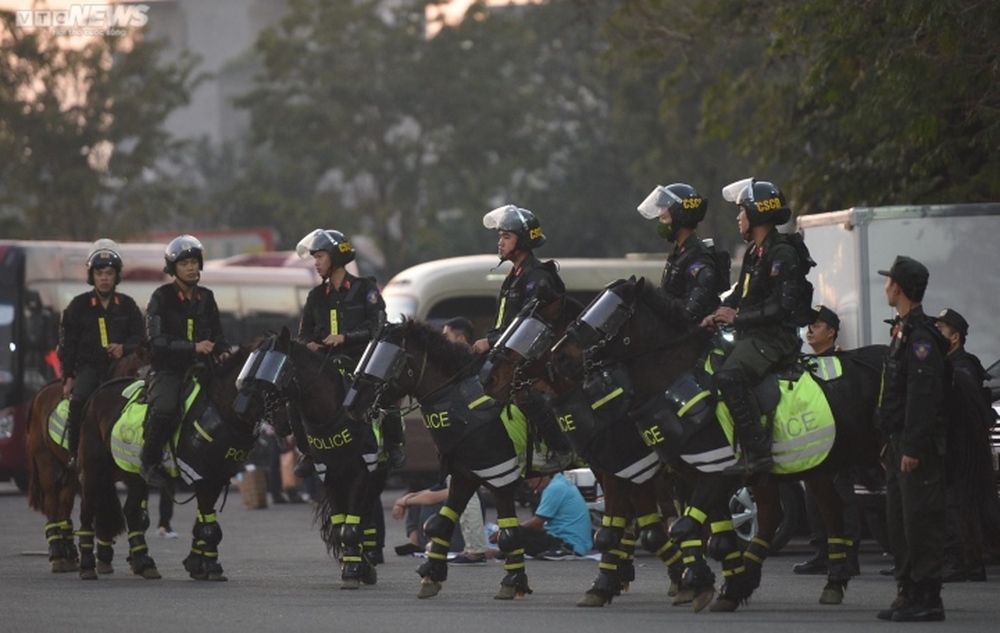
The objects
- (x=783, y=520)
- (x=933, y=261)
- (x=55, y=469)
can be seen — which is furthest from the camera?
(x=933, y=261)

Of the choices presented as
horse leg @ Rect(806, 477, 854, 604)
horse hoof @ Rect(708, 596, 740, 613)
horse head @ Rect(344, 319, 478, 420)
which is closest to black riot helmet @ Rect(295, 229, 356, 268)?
horse head @ Rect(344, 319, 478, 420)

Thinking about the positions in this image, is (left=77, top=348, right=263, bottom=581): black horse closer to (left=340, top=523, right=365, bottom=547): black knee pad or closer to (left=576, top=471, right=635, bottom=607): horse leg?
(left=340, top=523, right=365, bottom=547): black knee pad

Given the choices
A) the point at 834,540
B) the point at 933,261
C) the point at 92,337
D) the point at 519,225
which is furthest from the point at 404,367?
the point at 933,261

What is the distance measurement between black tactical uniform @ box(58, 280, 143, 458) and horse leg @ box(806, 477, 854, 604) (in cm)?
606

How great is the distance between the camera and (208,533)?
16266 mm

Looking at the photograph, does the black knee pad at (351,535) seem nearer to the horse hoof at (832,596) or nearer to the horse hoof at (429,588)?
the horse hoof at (429,588)

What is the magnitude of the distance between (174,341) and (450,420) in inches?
109

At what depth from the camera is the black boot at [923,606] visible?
12711mm

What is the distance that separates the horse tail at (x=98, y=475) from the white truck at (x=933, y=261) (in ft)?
21.8

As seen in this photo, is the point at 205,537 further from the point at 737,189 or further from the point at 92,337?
the point at 737,189

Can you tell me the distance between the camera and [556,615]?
530 inches

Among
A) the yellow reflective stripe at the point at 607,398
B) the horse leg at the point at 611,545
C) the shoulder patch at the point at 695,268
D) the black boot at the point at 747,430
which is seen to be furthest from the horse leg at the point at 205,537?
the black boot at the point at 747,430

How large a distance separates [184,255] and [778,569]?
5.39 meters

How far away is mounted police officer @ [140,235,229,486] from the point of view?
642 inches
